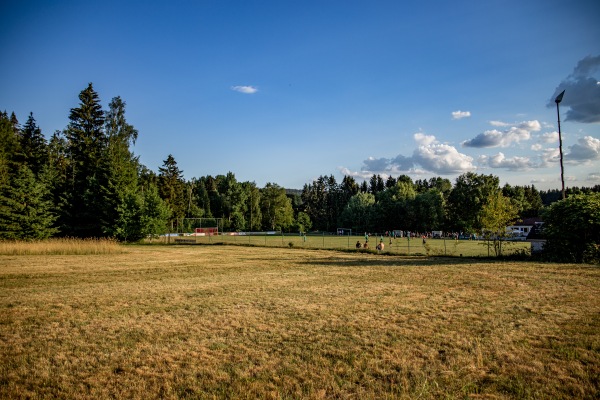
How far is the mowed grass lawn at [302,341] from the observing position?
15.6 feet

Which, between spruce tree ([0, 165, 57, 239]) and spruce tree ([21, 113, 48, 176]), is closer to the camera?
spruce tree ([0, 165, 57, 239])

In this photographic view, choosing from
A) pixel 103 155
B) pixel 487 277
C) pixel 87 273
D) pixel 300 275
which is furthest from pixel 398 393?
pixel 103 155

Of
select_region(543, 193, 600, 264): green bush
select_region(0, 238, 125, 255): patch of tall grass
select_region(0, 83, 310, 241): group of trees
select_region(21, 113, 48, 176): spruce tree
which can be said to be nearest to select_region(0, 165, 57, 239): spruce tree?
select_region(0, 83, 310, 241): group of trees

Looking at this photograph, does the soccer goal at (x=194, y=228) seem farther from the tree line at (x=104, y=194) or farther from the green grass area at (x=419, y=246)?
the green grass area at (x=419, y=246)

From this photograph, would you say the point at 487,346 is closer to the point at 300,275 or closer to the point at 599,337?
the point at 599,337

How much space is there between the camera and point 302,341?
259 inches

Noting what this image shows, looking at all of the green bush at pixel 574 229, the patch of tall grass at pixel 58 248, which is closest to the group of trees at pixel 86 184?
the patch of tall grass at pixel 58 248

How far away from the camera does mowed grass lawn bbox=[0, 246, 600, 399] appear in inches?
187

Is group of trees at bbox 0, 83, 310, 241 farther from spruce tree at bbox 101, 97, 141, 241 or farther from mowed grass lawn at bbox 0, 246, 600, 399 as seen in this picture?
mowed grass lawn at bbox 0, 246, 600, 399

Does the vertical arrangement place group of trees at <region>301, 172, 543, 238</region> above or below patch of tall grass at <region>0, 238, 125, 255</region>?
above

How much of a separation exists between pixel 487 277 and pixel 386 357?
11.6 m

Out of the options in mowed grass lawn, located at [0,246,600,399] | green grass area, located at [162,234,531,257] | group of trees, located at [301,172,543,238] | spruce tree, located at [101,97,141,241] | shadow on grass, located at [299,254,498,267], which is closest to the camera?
mowed grass lawn, located at [0,246,600,399]

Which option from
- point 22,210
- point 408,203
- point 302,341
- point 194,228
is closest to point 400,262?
point 302,341

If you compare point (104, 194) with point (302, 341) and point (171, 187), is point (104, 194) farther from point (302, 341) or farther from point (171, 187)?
point (302, 341)
